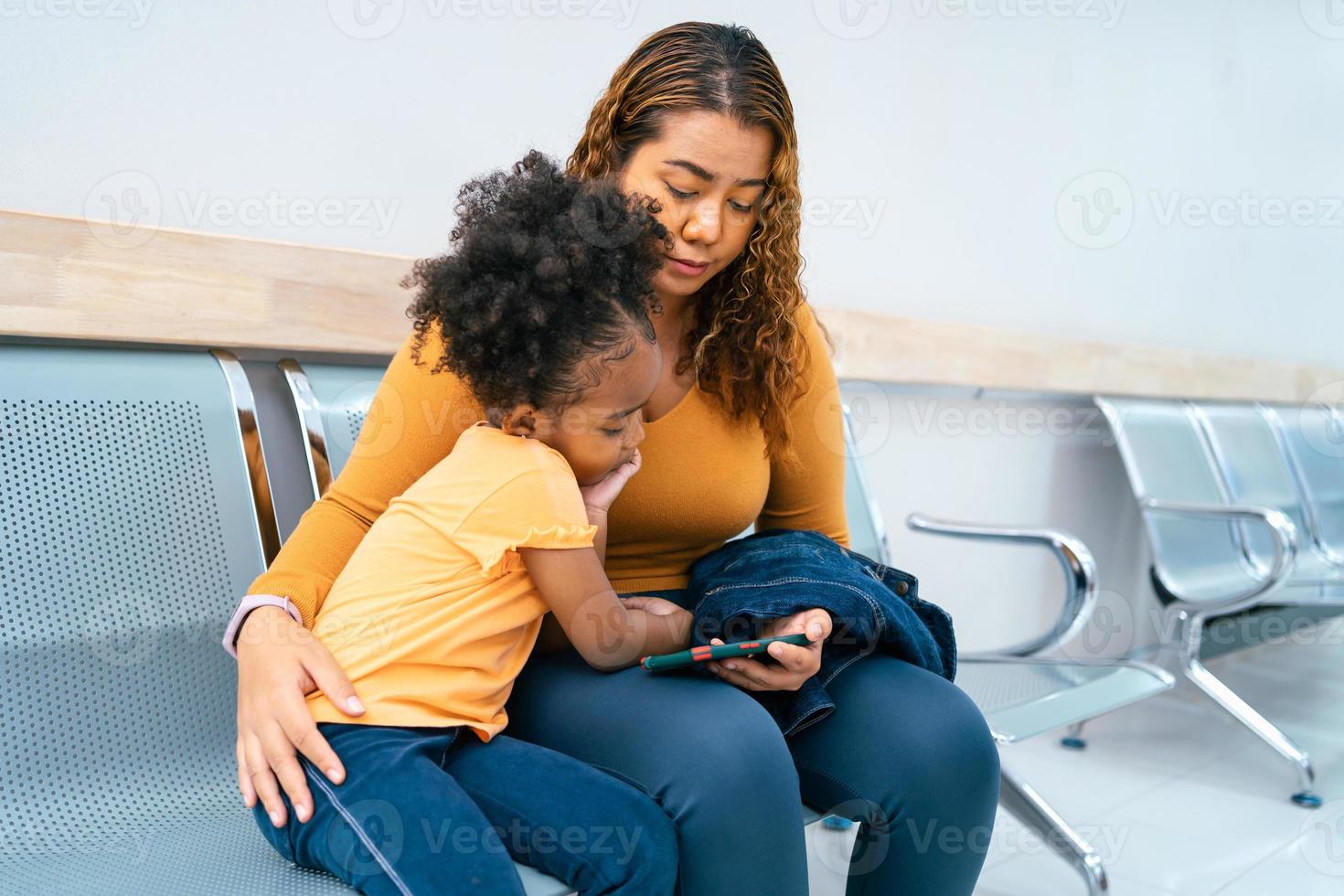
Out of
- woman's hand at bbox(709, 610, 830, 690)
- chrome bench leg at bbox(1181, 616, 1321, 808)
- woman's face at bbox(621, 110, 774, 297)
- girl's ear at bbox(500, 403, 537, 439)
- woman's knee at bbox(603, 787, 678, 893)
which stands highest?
woman's face at bbox(621, 110, 774, 297)

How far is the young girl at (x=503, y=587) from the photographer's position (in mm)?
948

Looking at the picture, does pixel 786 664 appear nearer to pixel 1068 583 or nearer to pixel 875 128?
pixel 1068 583

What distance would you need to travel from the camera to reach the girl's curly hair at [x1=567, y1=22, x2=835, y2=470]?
1.31 m

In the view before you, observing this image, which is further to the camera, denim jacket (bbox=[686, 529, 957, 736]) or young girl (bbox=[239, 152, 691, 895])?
denim jacket (bbox=[686, 529, 957, 736])

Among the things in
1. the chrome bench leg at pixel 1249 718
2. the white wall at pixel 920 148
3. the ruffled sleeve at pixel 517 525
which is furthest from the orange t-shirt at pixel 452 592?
the chrome bench leg at pixel 1249 718

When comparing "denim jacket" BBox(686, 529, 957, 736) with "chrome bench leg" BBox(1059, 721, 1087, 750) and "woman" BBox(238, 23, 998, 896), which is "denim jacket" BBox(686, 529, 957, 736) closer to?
"woman" BBox(238, 23, 998, 896)

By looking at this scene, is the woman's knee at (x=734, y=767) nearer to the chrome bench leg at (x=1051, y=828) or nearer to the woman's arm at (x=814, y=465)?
the woman's arm at (x=814, y=465)

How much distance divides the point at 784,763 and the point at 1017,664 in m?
1.07

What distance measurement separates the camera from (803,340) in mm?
1521

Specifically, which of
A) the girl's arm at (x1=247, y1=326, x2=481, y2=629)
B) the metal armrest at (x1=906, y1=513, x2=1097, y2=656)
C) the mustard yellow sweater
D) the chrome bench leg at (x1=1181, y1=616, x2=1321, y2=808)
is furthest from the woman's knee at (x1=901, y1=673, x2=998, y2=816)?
the chrome bench leg at (x1=1181, y1=616, x2=1321, y2=808)

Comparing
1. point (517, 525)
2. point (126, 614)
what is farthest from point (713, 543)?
point (126, 614)

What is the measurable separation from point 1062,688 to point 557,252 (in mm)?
1184

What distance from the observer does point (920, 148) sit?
2.79 metres

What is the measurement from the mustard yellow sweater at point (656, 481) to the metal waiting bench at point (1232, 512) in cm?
146
